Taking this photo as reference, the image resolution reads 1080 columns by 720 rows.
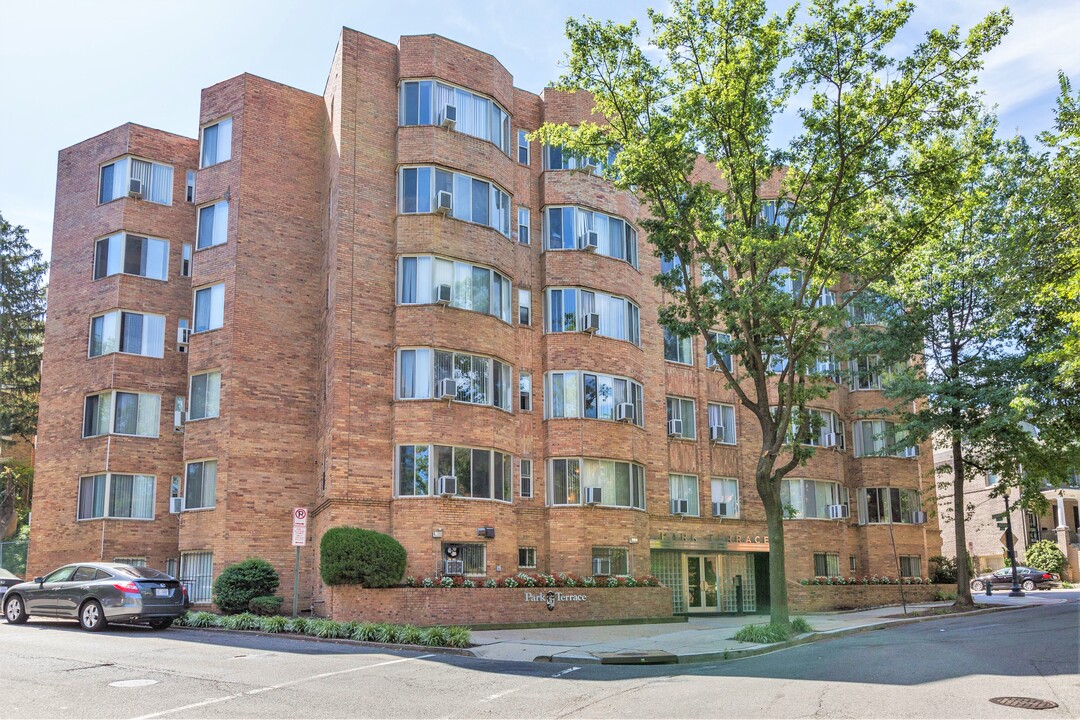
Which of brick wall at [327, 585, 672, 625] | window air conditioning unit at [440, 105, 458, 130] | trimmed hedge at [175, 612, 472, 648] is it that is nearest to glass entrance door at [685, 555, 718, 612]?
brick wall at [327, 585, 672, 625]

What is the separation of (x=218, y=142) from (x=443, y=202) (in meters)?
8.29

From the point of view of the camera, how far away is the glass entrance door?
106ft

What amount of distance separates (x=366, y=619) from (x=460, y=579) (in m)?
2.65

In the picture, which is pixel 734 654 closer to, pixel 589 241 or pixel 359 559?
pixel 359 559

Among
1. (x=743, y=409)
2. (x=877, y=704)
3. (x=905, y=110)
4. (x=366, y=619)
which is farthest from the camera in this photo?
(x=743, y=409)

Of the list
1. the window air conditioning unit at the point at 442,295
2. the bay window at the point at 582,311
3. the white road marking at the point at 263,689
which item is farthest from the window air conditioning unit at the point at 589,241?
the white road marking at the point at 263,689

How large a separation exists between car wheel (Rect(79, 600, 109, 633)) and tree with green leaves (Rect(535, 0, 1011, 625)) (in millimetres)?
14059

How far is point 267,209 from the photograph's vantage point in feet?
94.3

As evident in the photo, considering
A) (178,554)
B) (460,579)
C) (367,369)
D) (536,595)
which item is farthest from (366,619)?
(178,554)

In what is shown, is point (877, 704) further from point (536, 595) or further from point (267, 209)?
point (267, 209)

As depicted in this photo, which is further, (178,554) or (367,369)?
(178,554)

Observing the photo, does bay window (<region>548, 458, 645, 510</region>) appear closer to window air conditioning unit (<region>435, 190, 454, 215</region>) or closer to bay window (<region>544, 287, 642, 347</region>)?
bay window (<region>544, 287, 642, 347</region>)

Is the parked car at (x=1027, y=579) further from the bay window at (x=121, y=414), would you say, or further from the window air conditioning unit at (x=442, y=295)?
the bay window at (x=121, y=414)

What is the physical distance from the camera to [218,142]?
29641mm
